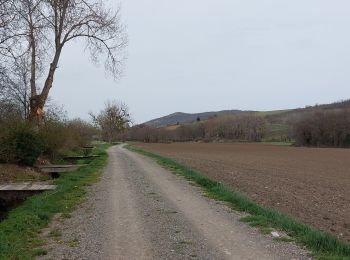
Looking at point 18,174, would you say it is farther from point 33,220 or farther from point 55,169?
point 33,220

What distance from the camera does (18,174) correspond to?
2011cm

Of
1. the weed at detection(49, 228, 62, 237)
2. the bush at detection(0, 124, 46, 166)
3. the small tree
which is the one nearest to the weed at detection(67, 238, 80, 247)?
the weed at detection(49, 228, 62, 237)

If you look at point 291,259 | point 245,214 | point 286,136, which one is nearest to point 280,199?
point 245,214

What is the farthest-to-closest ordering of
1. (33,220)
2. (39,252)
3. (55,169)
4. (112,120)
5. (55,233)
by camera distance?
(112,120)
(55,169)
(33,220)
(55,233)
(39,252)

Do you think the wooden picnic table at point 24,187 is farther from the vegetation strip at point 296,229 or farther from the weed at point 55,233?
the weed at point 55,233

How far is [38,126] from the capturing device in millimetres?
25531

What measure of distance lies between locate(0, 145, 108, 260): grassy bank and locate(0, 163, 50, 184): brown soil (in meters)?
3.08

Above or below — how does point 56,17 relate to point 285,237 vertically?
above

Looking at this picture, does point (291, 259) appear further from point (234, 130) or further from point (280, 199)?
point (234, 130)

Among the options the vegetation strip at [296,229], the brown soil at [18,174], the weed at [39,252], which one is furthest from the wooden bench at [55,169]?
the weed at [39,252]

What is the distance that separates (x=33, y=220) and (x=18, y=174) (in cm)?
1100

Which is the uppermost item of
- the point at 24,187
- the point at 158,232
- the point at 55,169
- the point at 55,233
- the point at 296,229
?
the point at 55,169

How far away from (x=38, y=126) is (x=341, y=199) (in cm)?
1682

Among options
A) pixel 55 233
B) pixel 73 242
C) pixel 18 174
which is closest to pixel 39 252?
pixel 73 242
